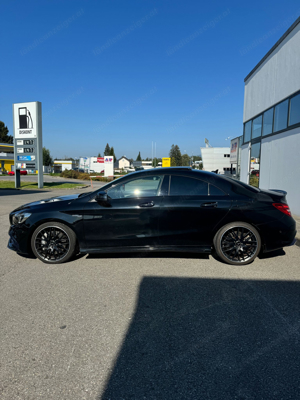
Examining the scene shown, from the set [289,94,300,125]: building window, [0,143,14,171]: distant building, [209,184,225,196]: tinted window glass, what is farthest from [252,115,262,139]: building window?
[0,143,14,171]: distant building

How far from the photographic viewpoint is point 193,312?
3146mm

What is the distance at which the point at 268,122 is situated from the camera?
11.5 meters

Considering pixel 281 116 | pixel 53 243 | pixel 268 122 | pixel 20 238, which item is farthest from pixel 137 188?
pixel 268 122

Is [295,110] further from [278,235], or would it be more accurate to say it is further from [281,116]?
[278,235]

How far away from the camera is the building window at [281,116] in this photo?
9875 mm

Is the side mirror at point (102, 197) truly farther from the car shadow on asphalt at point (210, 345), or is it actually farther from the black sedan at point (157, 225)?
the car shadow on asphalt at point (210, 345)

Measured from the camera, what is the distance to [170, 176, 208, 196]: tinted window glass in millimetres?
4883

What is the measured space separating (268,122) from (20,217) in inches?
402

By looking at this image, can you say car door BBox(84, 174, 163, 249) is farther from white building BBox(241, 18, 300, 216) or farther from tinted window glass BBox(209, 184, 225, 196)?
white building BBox(241, 18, 300, 216)

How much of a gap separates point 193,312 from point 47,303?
1.69 metres

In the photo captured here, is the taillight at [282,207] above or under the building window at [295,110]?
under

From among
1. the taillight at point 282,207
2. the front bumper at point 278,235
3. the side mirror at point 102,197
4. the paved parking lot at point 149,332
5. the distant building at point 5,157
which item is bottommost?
the paved parking lot at point 149,332

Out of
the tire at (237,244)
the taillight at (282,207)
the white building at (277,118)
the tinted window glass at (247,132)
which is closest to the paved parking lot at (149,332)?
the tire at (237,244)

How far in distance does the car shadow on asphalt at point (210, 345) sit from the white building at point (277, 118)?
644cm
